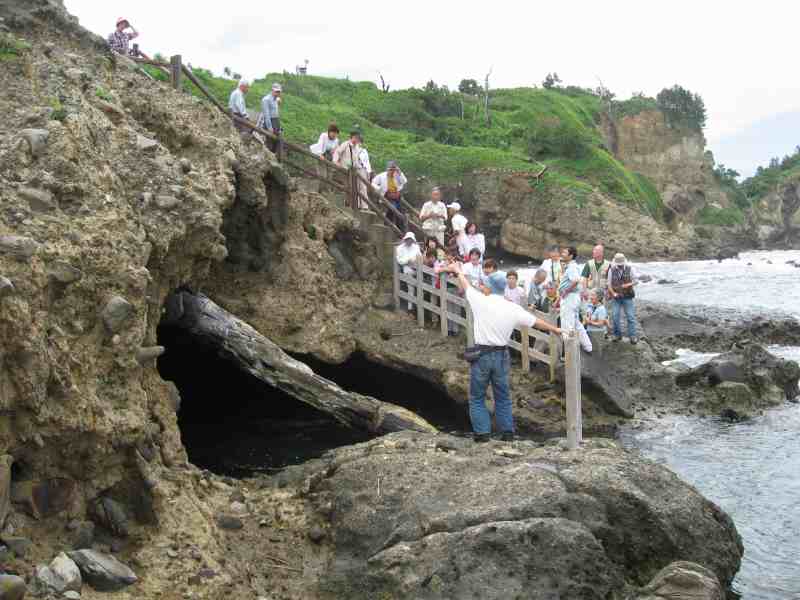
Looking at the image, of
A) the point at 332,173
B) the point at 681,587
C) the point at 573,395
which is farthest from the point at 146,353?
the point at 332,173

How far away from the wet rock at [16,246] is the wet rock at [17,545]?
2579 mm

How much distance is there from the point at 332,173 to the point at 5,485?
45.2ft

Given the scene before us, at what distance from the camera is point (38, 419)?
28.1 ft

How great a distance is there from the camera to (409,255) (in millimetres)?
18844

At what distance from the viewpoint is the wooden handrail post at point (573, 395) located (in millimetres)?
11477

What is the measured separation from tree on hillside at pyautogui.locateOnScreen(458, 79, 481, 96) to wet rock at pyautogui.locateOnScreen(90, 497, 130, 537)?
66395 mm

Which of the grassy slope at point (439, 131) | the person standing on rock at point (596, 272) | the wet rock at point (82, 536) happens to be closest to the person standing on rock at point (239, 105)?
the person standing on rock at point (596, 272)

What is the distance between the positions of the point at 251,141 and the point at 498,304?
22.0ft

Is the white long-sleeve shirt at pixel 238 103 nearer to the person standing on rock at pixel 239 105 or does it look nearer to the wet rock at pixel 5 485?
the person standing on rock at pixel 239 105

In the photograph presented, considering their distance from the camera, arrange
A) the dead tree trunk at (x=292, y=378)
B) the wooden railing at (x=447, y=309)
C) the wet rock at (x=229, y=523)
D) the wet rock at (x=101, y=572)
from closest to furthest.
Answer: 1. the wet rock at (x=101, y=572)
2. the wet rock at (x=229, y=523)
3. the dead tree trunk at (x=292, y=378)
4. the wooden railing at (x=447, y=309)

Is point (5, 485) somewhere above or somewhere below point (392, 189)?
below

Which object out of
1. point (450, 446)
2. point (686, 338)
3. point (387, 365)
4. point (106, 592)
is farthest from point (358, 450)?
point (686, 338)

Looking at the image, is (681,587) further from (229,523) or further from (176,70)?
(176,70)

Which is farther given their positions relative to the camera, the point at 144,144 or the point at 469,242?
the point at 469,242
